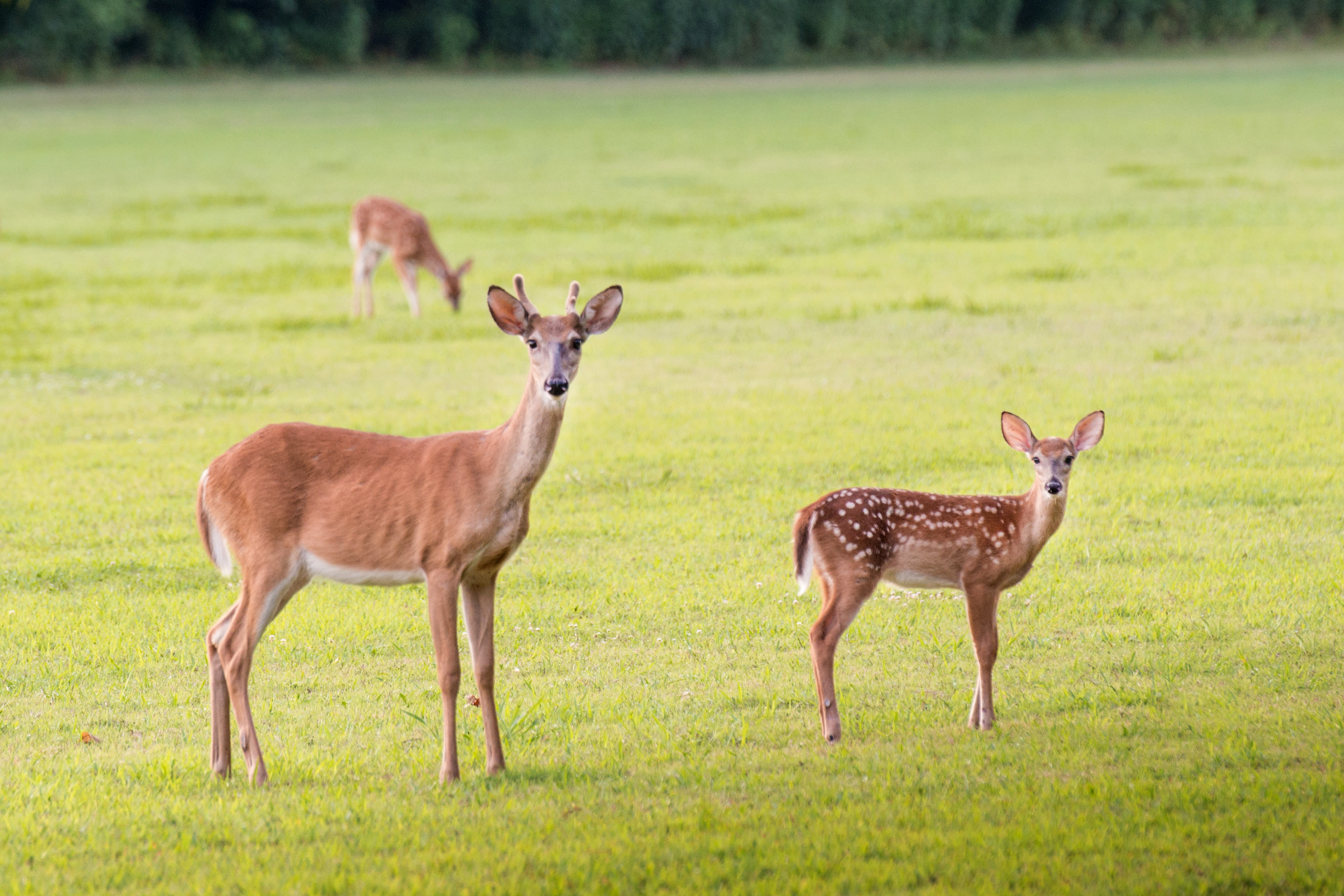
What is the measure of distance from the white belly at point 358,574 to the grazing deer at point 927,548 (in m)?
1.54

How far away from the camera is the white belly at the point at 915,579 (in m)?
7.00

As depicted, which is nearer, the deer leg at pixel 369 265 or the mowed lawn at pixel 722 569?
the mowed lawn at pixel 722 569

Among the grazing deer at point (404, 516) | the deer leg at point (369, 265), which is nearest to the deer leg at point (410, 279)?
the deer leg at point (369, 265)

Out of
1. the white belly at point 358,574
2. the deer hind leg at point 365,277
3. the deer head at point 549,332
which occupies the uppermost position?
the deer head at point 549,332

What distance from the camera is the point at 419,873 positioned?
559 cm

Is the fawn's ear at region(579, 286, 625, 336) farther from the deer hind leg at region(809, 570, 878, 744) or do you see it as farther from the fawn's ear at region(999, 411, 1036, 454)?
the fawn's ear at region(999, 411, 1036, 454)

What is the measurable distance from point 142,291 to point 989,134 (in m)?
24.9

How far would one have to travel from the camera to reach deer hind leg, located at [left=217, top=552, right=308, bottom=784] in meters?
6.45

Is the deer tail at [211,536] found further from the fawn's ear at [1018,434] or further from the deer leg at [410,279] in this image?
the deer leg at [410,279]

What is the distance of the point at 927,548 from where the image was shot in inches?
275

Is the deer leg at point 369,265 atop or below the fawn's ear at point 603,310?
below

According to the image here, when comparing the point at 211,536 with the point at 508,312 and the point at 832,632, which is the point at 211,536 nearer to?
the point at 508,312

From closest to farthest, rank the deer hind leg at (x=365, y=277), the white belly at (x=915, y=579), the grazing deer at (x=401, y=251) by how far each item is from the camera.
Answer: the white belly at (x=915, y=579) < the deer hind leg at (x=365, y=277) < the grazing deer at (x=401, y=251)

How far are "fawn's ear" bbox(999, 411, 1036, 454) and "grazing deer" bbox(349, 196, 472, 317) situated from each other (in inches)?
500
